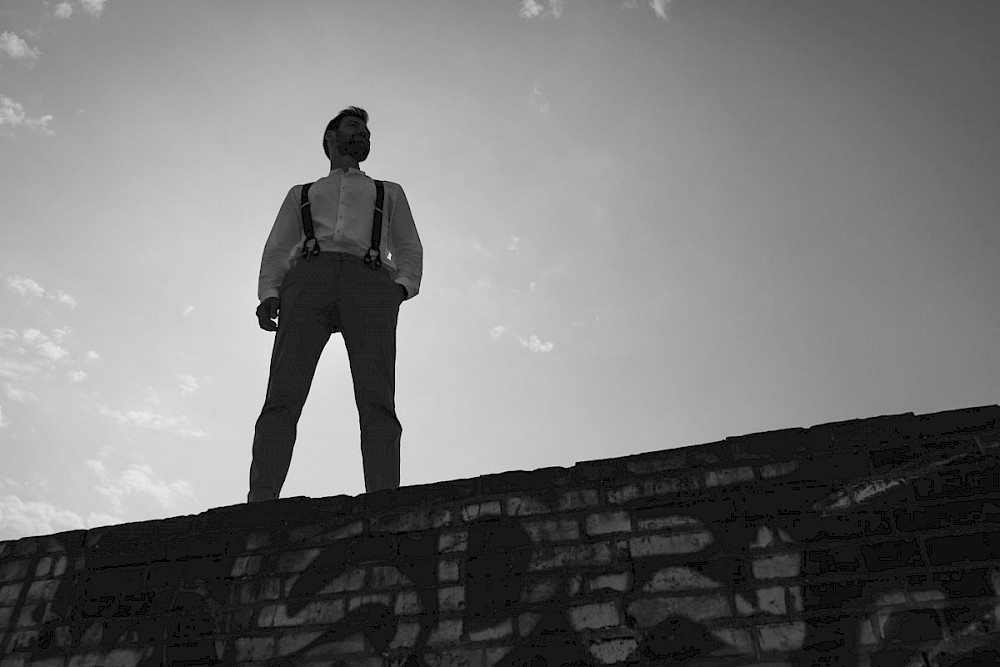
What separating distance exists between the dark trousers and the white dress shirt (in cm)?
8

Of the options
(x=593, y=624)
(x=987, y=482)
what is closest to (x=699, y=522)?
(x=593, y=624)

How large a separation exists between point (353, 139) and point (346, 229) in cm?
66

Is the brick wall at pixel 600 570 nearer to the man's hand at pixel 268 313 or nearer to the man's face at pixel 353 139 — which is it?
the man's hand at pixel 268 313

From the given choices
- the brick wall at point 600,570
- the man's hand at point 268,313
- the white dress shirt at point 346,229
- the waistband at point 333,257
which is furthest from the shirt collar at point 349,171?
the brick wall at point 600,570

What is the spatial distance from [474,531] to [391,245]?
174cm

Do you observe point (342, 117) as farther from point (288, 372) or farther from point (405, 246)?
point (288, 372)

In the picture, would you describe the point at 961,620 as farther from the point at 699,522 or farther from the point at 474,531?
the point at 474,531

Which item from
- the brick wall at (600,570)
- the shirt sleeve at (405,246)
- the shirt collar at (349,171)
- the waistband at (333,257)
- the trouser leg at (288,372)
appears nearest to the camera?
the brick wall at (600,570)

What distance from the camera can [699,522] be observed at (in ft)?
7.06

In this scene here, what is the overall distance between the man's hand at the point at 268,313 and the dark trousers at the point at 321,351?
0.05 metres

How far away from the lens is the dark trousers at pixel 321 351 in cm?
294

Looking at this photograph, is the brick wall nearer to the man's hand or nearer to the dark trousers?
the dark trousers

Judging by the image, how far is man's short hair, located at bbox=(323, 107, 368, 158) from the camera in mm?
3936

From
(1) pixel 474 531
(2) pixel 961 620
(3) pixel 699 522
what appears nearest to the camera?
(2) pixel 961 620
